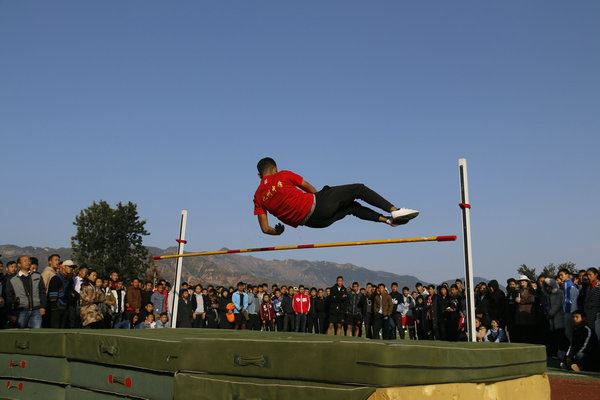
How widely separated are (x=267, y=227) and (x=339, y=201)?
3.71 ft

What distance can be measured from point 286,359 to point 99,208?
72732 millimetres

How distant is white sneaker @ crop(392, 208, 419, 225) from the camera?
6912 millimetres

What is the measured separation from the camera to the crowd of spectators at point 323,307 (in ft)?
34.8

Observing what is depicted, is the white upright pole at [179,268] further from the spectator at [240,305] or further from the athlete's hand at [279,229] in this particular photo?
the spectator at [240,305]

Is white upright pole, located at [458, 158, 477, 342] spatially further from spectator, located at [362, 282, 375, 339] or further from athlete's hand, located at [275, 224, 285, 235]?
spectator, located at [362, 282, 375, 339]

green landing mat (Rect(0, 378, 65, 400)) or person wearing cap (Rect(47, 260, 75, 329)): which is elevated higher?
person wearing cap (Rect(47, 260, 75, 329))

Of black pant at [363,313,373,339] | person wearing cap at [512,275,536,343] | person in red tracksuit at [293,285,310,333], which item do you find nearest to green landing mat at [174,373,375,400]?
person wearing cap at [512,275,536,343]

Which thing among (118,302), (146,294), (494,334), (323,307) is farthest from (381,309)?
(118,302)

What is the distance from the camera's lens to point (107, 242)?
71.8 m

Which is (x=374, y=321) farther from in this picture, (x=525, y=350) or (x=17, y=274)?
(x=525, y=350)

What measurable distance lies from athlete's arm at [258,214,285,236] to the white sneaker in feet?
5.41

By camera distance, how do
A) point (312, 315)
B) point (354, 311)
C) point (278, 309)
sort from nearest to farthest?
point (354, 311), point (312, 315), point (278, 309)

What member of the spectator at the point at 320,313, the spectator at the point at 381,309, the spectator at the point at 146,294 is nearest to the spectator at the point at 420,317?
the spectator at the point at 381,309

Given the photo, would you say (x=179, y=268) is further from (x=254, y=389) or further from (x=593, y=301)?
(x=254, y=389)
